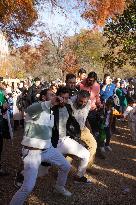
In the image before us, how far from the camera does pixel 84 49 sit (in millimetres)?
65062

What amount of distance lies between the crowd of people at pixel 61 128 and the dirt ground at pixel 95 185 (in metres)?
0.20

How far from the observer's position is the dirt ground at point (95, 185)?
7035 millimetres

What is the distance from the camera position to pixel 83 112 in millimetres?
8289

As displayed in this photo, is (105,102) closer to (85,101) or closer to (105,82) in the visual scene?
(105,82)

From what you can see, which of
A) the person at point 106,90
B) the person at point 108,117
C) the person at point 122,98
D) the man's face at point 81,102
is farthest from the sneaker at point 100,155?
the person at point 122,98

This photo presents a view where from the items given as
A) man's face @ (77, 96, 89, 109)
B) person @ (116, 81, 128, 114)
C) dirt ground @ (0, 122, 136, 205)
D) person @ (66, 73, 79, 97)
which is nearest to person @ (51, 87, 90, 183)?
man's face @ (77, 96, 89, 109)

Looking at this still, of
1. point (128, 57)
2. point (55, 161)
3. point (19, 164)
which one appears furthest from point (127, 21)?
point (55, 161)

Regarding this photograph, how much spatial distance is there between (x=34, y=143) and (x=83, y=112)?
2.34 m

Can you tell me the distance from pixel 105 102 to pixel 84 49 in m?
54.3

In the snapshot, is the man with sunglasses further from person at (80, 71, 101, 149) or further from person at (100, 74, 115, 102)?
person at (100, 74, 115, 102)

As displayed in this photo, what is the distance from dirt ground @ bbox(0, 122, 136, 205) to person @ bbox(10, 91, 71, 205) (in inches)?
34.9

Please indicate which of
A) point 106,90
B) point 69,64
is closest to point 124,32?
point 106,90

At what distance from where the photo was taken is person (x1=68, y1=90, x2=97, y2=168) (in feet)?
26.2

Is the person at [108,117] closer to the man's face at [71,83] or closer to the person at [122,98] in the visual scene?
the man's face at [71,83]
